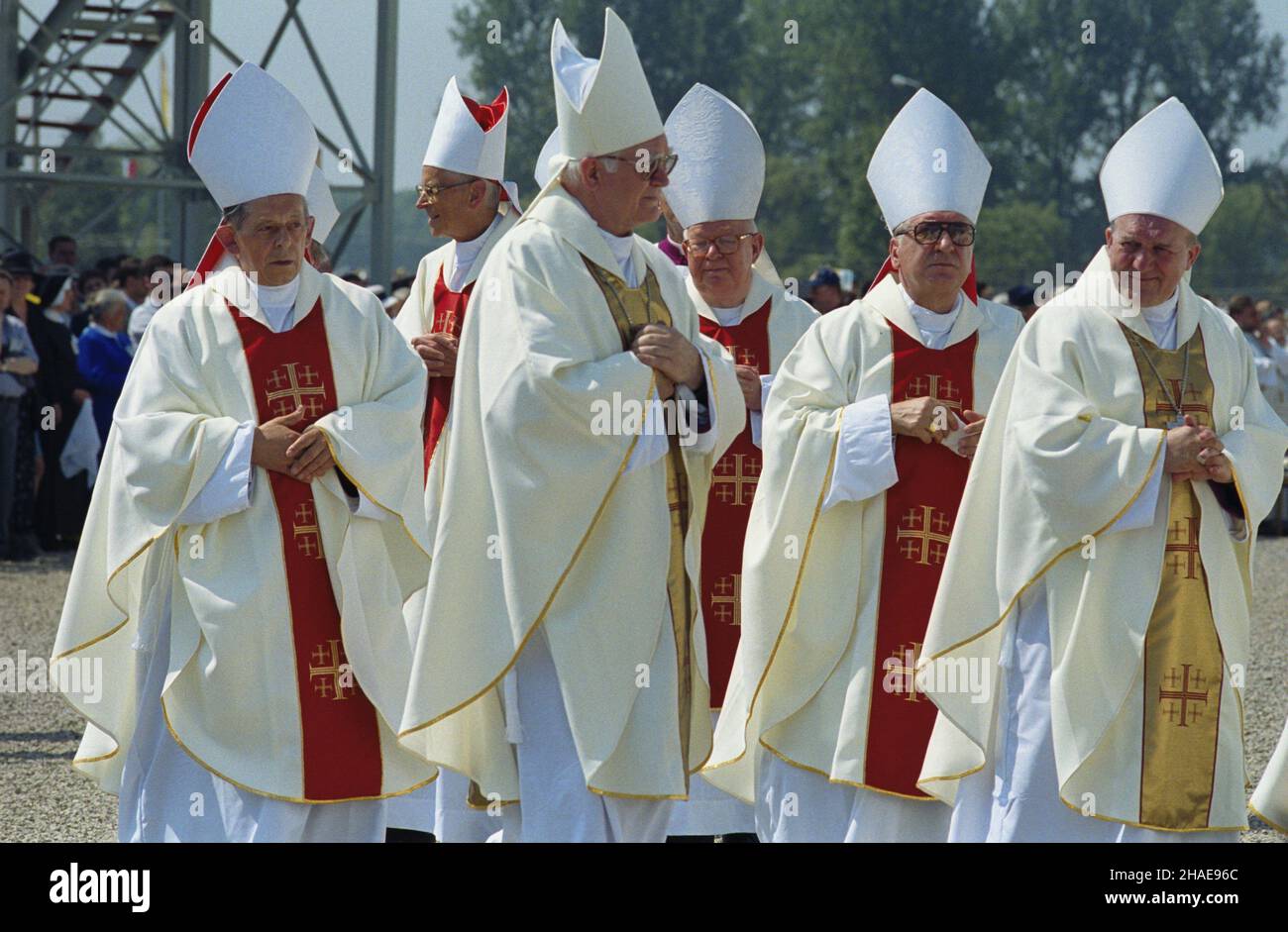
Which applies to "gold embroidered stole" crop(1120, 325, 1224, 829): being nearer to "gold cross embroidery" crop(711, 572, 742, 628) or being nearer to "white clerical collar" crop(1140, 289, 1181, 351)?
"white clerical collar" crop(1140, 289, 1181, 351)

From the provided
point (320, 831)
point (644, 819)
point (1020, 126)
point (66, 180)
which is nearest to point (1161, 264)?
point (644, 819)

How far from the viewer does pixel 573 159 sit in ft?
16.6

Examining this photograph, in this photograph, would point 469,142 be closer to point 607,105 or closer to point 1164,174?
point 607,105

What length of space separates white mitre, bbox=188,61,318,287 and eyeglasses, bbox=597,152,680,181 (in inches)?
35.2

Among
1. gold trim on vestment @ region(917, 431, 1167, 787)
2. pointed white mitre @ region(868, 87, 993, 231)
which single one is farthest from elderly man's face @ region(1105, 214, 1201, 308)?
pointed white mitre @ region(868, 87, 993, 231)

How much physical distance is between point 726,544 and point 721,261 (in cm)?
91

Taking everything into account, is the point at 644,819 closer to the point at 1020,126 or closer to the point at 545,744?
the point at 545,744

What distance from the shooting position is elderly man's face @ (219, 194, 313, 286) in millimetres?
5289

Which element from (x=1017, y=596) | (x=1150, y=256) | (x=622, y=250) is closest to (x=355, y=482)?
(x=622, y=250)

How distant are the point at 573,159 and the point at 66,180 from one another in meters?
12.2

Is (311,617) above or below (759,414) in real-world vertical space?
below

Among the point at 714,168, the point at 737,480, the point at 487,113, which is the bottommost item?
the point at 737,480

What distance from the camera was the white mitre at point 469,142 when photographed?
6801mm

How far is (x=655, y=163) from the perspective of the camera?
16.4 feet
